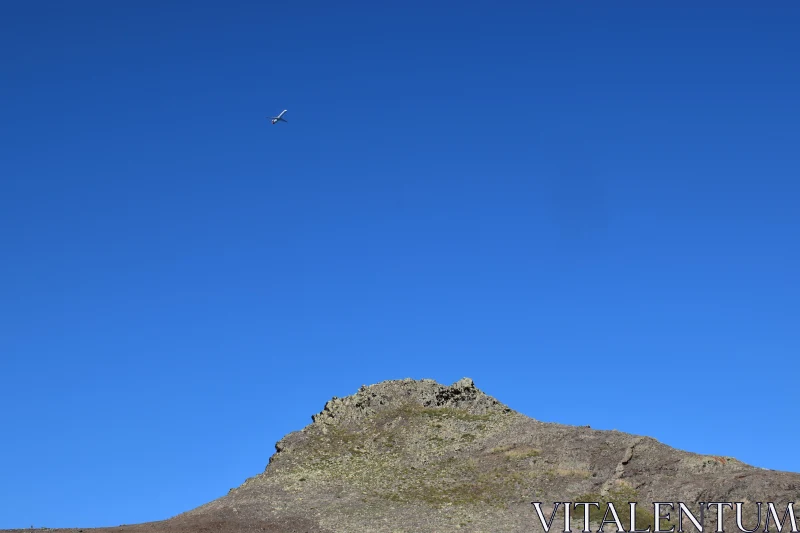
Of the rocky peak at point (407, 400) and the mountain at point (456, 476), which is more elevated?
the rocky peak at point (407, 400)

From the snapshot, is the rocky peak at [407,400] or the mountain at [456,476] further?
the rocky peak at [407,400]

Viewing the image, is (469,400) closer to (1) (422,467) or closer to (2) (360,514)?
(1) (422,467)

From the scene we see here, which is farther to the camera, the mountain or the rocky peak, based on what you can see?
the rocky peak

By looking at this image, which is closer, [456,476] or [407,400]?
[456,476]

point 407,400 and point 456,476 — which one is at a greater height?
point 407,400

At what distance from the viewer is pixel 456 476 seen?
7894cm

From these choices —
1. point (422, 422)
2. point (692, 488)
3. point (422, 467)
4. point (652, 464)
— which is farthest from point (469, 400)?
point (692, 488)

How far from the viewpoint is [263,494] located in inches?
3081

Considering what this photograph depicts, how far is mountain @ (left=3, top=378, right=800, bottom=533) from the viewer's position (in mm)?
67688

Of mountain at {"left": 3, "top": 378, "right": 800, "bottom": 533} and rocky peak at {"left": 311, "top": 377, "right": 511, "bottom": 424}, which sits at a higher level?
rocky peak at {"left": 311, "top": 377, "right": 511, "bottom": 424}

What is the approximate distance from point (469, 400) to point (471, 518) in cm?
2632

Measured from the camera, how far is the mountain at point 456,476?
67.7 metres

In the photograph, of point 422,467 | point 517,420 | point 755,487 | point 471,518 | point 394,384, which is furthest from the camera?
point 394,384

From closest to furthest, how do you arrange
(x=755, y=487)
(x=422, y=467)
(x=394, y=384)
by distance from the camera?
(x=755, y=487) < (x=422, y=467) < (x=394, y=384)
